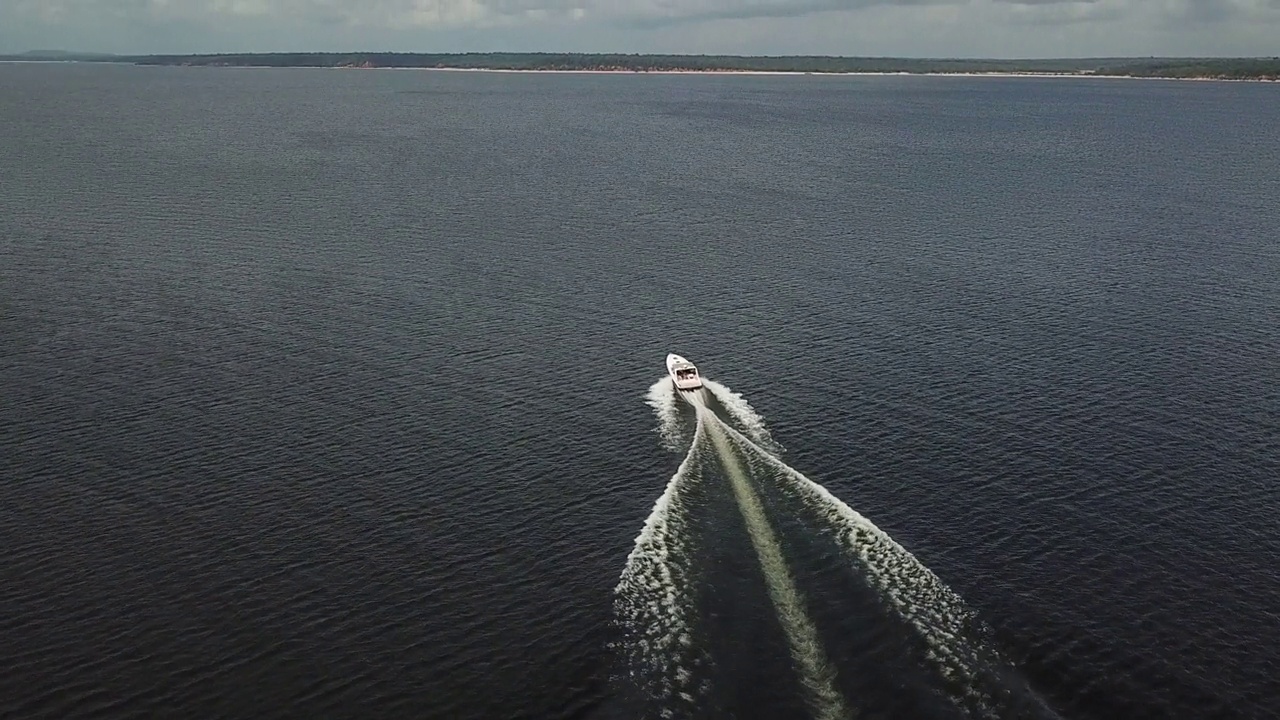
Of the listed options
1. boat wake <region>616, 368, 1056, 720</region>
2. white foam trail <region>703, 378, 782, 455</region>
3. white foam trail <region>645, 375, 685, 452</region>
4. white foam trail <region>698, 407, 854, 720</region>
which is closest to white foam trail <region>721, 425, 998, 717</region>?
boat wake <region>616, 368, 1056, 720</region>

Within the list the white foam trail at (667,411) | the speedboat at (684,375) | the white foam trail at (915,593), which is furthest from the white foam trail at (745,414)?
the white foam trail at (915,593)

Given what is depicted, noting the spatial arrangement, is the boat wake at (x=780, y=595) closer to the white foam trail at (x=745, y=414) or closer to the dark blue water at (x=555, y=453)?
the white foam trail at (x=745, y=414)

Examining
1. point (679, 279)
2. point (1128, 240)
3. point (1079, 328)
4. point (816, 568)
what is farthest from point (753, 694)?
point (1128, 240)

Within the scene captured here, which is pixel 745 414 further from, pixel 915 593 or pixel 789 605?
pixel 789 605

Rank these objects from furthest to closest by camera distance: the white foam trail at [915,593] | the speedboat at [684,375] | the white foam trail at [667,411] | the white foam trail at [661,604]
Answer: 1. the speedboat at [684,375]
2. the white foam trail at [667,411]
3. the white foam trail at [915,593]
4. the white foam trail at [661,604]

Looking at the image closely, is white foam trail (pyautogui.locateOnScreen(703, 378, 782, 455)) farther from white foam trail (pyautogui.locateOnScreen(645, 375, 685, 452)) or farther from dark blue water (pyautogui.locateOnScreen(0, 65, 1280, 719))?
white foam trail (pyautogui.locateOnScreen(645, 375, 685, 452))
